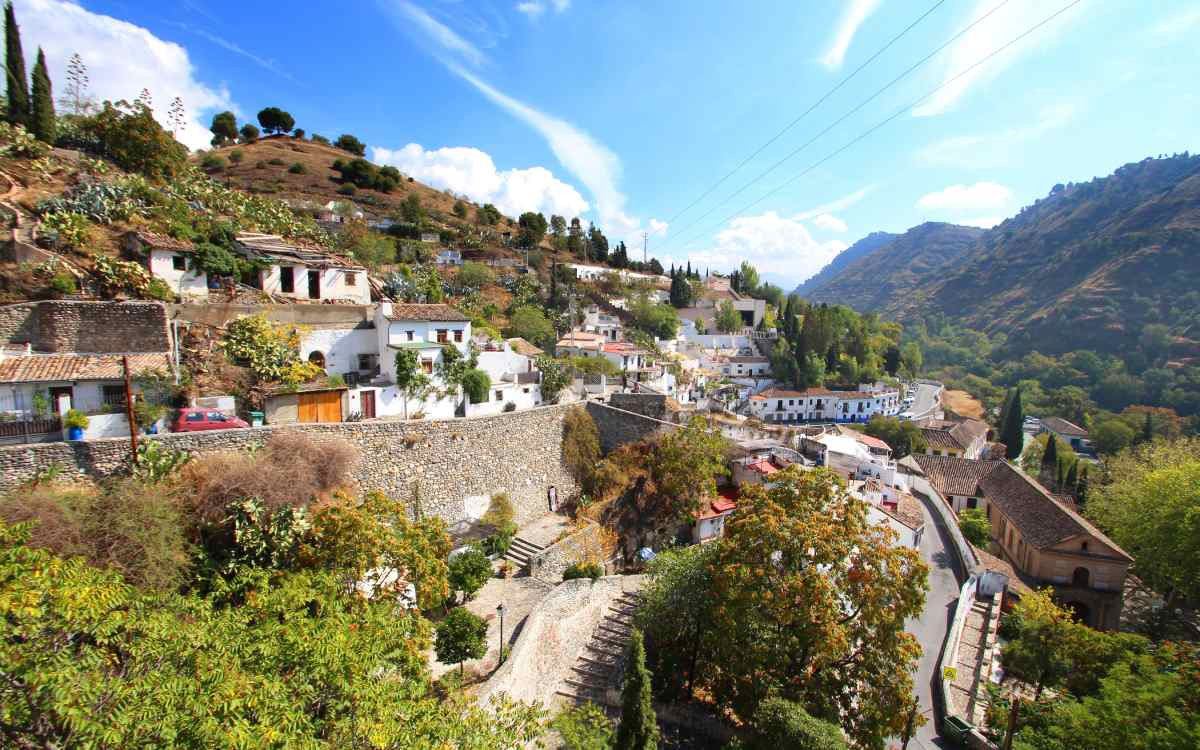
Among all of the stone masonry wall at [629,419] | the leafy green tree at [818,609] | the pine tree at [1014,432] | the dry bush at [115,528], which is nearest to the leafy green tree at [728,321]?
the pine tree at [1014,432]

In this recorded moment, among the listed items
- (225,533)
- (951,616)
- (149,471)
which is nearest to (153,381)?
(149,471)

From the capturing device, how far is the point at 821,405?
52344 millimetres

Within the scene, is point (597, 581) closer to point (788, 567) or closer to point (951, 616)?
point (788, 567)

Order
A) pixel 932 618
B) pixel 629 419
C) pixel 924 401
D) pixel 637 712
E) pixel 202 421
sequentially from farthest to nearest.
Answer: pixel 924 401 → pixel 629 419 → pixel 932 618 → pixel 202 421 → pixel 637 712

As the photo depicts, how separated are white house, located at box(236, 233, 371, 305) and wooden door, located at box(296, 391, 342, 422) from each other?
6.42m

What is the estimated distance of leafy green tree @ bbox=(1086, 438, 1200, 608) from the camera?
63.0 feet

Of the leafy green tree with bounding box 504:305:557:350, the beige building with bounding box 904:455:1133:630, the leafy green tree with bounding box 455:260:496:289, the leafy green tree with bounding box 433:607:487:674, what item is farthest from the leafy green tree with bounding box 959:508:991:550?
the leafy green tree with bounding box 455:260:496:289

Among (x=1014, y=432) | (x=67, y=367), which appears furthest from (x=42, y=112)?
(x=1014, y=432)

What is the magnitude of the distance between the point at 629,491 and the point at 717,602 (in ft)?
25.2

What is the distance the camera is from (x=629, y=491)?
1912 centimetres

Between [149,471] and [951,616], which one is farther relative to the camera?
[951,616]

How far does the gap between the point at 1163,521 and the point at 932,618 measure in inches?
519

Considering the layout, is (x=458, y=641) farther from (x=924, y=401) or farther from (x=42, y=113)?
(x=924, y=401)

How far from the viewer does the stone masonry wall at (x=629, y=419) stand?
20312 millimetres
